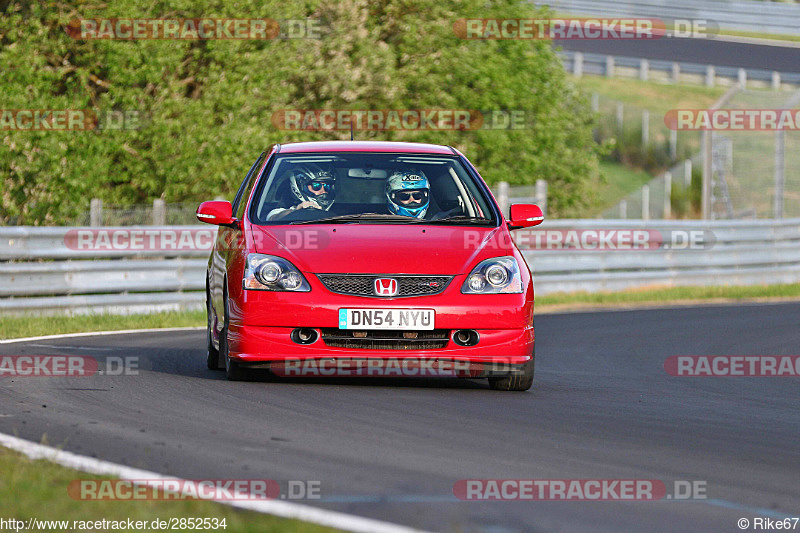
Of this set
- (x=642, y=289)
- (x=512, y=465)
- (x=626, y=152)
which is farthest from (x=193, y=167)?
(x=626, y=152)

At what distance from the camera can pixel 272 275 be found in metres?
8.54

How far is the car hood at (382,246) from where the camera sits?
844 cm

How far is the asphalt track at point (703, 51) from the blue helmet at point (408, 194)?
38.0m

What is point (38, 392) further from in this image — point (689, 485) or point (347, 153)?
point (689, 485)

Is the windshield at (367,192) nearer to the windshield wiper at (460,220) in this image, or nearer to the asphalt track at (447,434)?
the windshield wiper at (460,220)

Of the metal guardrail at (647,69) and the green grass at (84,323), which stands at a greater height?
the metal guardrail at (647,69)
